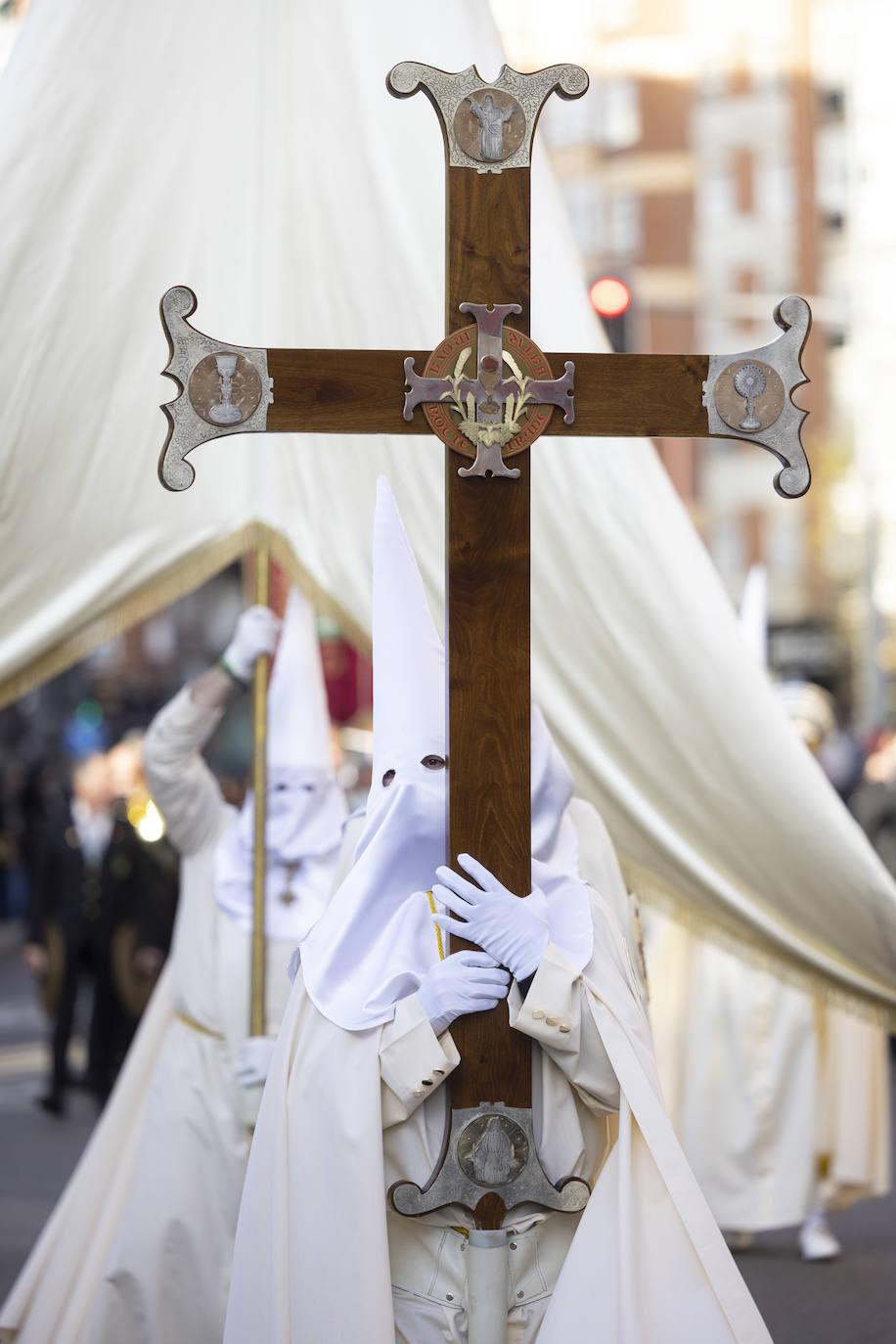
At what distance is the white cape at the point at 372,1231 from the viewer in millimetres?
2865

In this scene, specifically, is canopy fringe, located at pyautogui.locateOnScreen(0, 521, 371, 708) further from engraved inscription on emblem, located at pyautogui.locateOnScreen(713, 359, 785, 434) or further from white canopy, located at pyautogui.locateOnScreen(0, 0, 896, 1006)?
engraved inscription on emblem, located at pyautogui.locateOnScreen(713, 359, 785, 434)

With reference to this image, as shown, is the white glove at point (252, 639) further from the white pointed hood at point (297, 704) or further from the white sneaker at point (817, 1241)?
the white sneaker at point (817, 1241)

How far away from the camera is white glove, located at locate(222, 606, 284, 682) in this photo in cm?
484

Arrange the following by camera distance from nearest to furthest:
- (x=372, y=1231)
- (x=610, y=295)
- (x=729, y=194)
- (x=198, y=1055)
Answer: (x=372, y=1231) < (x=198, y=1055) < (x=610, y=295) < (x=729, y=194)

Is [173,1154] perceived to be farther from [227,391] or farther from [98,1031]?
[98,1031]

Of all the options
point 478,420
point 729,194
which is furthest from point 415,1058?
point 729,194

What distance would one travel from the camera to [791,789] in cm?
374

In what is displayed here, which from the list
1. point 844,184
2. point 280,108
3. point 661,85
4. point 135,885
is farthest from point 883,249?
point 280,108

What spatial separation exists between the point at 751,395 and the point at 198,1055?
2804 mm

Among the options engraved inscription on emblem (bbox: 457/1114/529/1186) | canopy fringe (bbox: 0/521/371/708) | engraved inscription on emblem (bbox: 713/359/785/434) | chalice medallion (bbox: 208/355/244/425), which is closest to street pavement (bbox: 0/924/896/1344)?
canopy fringe (bbox: 0/521/371/708)

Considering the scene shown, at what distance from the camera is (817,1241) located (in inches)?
259

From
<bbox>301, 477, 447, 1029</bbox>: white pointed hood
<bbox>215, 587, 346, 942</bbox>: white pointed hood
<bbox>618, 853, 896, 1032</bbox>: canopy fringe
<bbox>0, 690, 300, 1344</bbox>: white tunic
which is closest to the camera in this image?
<bbox>301, 477, 447, 1029</bbox>: white pointed hood

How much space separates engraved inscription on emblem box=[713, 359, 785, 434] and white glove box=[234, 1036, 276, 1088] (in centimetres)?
234

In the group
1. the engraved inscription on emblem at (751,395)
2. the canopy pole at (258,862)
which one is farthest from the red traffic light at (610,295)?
the engraved inscription on emblem at (751,395)
